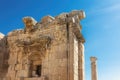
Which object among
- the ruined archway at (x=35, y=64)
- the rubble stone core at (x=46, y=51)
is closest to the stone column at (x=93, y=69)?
the rubble stone core at (x=46, y=51)

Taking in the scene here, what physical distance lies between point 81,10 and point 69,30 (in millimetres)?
1357

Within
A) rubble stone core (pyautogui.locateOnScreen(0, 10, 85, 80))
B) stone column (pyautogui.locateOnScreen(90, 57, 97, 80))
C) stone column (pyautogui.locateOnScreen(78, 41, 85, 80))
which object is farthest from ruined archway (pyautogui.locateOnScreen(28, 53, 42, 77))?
stone column (pyautogui.locateOnScreen(90, 57, 97, 80))

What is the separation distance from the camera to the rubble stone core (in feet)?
27.2

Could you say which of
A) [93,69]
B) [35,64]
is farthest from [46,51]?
[93,69]

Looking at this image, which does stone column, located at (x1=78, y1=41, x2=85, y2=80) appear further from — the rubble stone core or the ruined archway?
the ruined archway

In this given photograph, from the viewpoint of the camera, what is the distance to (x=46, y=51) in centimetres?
881

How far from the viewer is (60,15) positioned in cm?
923

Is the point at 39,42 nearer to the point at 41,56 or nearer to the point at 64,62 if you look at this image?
the point at 41,56

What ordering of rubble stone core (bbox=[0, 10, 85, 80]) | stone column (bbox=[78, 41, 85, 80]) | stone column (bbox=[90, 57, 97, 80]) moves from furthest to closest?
stone column (bbox=[90, 57, 97, 80]) → stone column (bbox=[78, 41, 85, 80]) → rubble stone core (bbox=[0, 10, 85, 80])

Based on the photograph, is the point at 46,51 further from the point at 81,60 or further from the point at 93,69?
the point at 93,69

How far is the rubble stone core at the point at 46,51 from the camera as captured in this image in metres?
8.30

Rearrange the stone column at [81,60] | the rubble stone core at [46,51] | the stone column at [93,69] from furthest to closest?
the stone column at [93,69] → the stone column at [81,60] → the rubble stone core at [46,51]

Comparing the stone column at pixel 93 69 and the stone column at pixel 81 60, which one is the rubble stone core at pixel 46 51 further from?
the stone column at pixel 93 69

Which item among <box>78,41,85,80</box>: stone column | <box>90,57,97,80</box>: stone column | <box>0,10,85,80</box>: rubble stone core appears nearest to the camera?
<box>0,10,85,80</box>: rubble stone core
